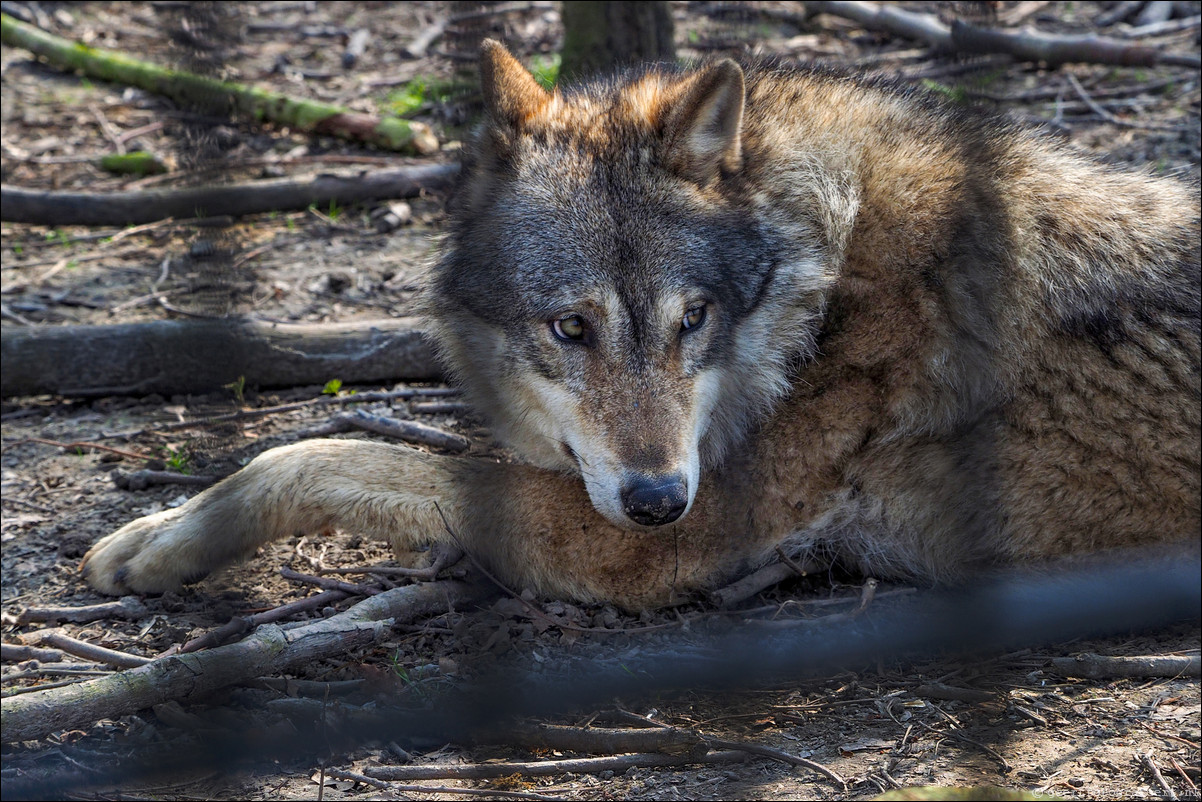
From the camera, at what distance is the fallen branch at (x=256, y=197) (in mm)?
6750

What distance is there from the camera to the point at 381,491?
409 centimetres

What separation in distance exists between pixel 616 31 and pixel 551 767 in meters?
4.93

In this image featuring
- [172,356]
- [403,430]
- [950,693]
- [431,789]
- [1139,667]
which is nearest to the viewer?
[431,789]

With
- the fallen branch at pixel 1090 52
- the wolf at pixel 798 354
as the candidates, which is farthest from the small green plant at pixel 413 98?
the wolf at pixel 798 354

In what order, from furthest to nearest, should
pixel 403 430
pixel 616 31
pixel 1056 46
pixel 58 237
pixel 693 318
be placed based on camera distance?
pixel 1056 46 < pixel 58 237 < pixel 616 31 < pixel 403 430 < pixel 693 318

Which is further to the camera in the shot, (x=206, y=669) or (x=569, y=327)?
(x=569, y=327)

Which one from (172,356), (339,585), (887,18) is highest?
(887,18)

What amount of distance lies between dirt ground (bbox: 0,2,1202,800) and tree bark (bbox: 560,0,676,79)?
1153mm

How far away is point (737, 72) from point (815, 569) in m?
2.00

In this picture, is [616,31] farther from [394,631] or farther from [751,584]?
[394,631]

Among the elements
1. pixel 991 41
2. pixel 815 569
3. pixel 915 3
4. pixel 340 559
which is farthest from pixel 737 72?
pixel 915 3

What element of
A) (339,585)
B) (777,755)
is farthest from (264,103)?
(777,755)

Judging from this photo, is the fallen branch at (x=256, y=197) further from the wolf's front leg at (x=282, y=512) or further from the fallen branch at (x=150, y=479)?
the wolf's front leg at (x=282, y=512)

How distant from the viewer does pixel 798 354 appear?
388 cm
